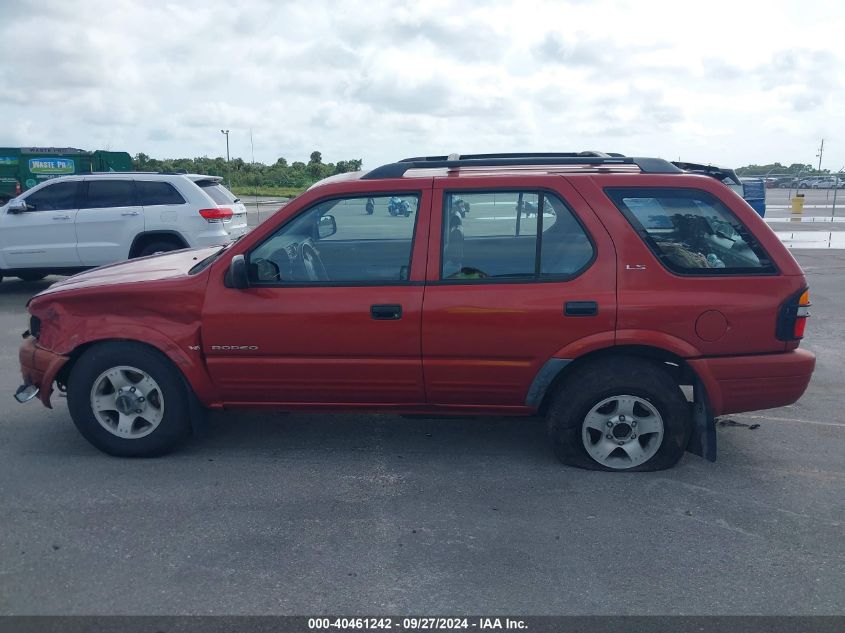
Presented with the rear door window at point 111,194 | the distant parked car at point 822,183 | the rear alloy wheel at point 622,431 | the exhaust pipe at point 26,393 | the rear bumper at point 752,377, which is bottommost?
the rear alloy wheel at point 622,431

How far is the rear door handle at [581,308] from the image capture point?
4434 mm

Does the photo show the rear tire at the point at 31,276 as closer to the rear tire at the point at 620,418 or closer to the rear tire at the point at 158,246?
the rear tire at the point at 158,246

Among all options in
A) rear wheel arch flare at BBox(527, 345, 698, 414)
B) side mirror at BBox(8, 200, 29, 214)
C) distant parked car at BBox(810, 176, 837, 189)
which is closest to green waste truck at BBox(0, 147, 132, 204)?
side mirror at BBox(8, 200, 29, 214)

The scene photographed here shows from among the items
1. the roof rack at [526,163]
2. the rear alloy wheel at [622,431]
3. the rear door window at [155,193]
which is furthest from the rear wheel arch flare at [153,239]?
the rear alloy wheel at [622,431]

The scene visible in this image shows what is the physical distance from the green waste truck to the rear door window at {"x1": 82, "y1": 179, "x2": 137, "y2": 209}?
41.6ft

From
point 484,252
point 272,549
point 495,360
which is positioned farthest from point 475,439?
point 272,549

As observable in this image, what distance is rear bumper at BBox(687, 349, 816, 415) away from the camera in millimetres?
4469

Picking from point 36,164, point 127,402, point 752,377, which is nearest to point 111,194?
point 127,402

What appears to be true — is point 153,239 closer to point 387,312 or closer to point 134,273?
point 134,273

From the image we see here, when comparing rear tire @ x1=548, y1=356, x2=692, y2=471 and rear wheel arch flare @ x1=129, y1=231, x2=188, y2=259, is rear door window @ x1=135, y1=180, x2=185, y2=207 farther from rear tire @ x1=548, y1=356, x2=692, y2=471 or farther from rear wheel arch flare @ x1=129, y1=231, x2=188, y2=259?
rear tire @ x1=548, y1=356, x2=692, y2=471

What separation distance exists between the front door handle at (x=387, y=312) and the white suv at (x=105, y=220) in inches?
266

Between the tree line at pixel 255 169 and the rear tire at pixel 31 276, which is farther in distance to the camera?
the tree line at pixel 255 169

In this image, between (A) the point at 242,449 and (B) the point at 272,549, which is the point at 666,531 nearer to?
(B) the point at 272,549

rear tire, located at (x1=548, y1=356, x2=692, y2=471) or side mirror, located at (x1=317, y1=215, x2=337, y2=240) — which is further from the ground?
side mirror, located at (x1=317, y1=215, x2=337, y2=240)
